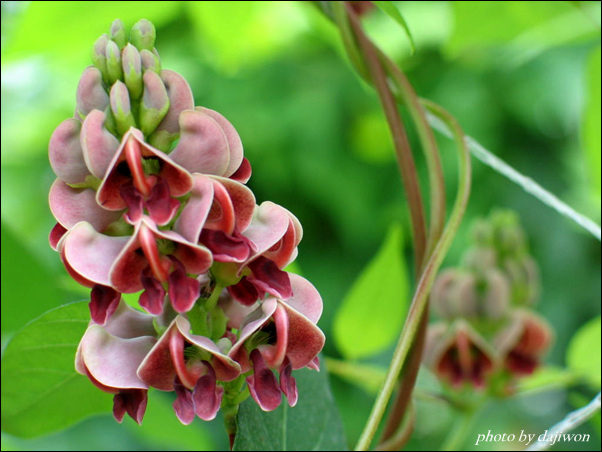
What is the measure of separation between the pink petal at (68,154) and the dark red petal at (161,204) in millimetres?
32

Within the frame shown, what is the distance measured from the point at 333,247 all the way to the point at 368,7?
5.40ft

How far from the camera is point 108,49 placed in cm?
27

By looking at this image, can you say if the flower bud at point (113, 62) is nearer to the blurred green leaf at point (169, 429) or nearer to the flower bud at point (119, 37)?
the flower bud at point (119, 37)

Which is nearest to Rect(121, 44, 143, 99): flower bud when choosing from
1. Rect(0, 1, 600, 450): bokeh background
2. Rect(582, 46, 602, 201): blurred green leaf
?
Rect(582, 46, 602, 201): blurred green leaf

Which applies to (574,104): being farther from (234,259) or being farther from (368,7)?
(234,259)

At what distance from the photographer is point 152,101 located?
267 millimetres

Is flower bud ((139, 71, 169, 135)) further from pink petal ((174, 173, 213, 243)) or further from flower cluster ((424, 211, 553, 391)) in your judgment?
flower cluster ((424, 211, 553, 391))

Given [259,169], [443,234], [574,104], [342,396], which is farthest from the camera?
[259,169]

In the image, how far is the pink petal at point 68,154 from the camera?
26cm

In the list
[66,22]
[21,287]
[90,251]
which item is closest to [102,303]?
[90,251]

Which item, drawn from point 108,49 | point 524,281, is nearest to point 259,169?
point 524,281

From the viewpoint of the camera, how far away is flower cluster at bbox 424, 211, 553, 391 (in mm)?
657

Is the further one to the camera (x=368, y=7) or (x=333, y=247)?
(x=333, y=247)

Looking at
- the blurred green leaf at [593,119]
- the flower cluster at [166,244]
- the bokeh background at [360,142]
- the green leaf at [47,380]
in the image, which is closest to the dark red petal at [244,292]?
the flower cluster at [166,244]
